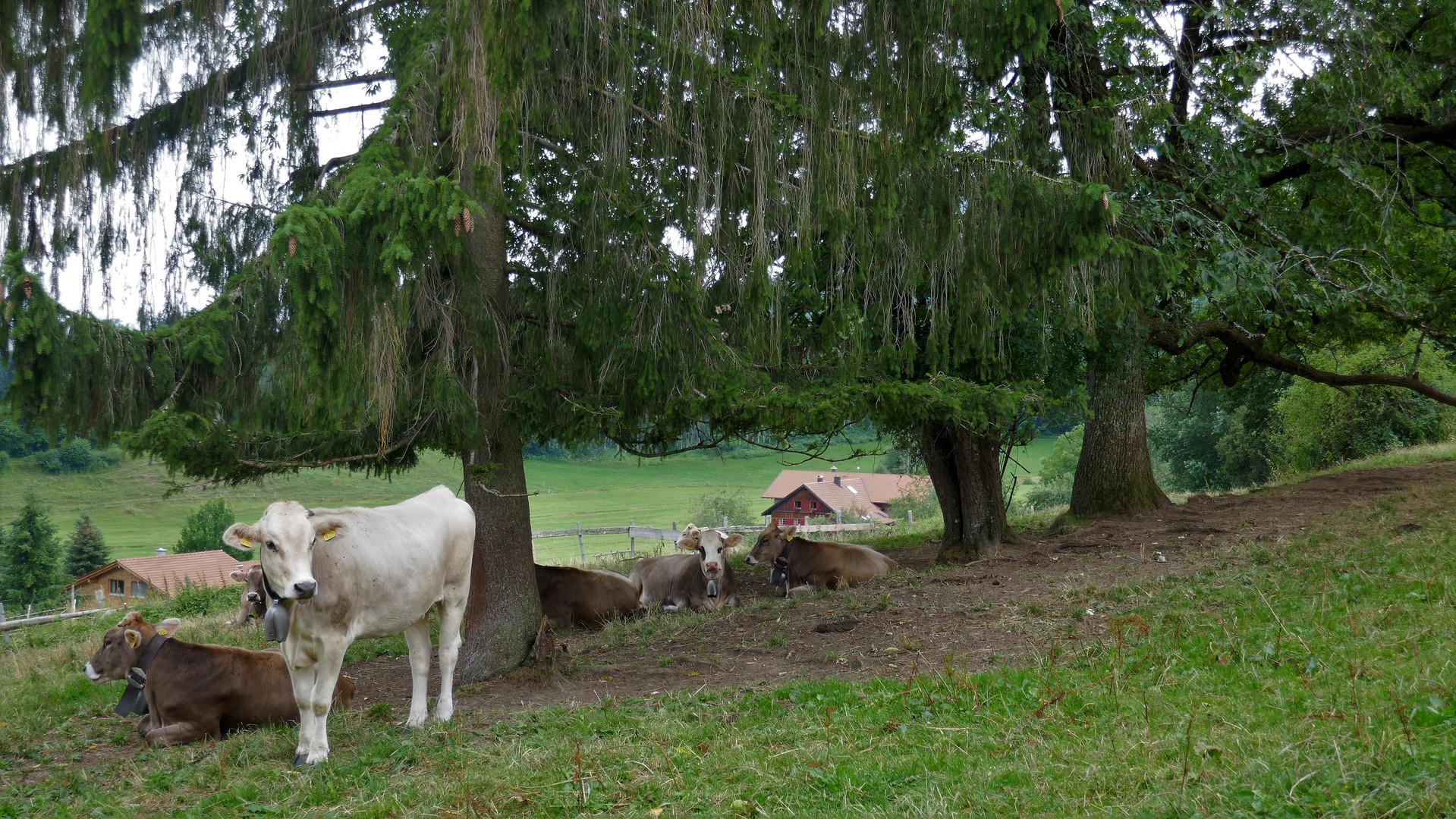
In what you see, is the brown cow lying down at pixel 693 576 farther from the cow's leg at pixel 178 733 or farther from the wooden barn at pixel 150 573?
the wooden barn at pixel 150 573

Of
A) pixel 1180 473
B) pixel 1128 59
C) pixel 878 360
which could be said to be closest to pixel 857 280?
pixel 878 360

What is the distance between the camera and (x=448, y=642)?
6941 mm

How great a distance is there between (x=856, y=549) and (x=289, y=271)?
9277 millimetres

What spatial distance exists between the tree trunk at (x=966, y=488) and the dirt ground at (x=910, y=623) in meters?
0.48

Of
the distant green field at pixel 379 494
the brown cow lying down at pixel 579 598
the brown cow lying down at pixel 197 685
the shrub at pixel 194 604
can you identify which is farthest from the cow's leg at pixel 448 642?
the distant green field at pixel 379 494

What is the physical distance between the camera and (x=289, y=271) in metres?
4.86

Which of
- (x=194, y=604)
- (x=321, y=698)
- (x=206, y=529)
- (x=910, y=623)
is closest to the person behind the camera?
(x=321, y=698)

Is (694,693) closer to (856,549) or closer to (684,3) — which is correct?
(684,3)

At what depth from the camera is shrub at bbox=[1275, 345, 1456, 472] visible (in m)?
27.2

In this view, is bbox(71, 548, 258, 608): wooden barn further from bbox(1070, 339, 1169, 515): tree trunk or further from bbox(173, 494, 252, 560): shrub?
bbox(1070, 339, 1169, 515): tree trunk

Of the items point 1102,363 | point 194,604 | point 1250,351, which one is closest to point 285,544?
point 1102,363

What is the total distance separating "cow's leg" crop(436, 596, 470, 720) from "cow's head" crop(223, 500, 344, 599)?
1352mm

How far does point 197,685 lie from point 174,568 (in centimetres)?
3763

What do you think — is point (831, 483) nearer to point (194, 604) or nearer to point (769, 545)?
point (194, 604)
